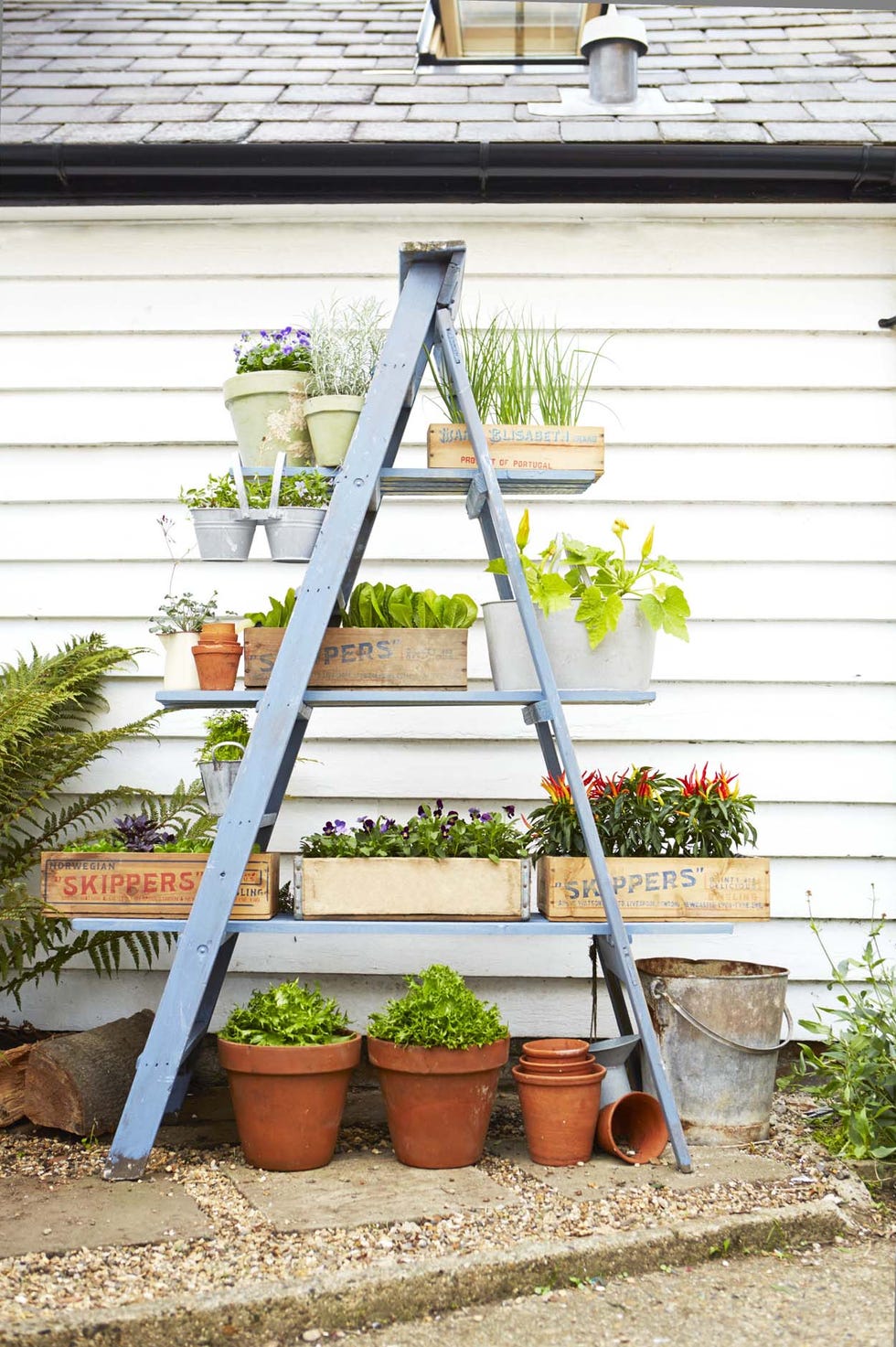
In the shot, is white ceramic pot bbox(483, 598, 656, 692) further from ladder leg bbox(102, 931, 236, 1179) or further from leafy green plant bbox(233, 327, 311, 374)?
ladder leg bbox(102, 931, 236, 1179)

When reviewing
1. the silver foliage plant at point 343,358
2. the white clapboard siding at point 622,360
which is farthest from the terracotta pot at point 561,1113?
the white clapboard siding at point 622,360

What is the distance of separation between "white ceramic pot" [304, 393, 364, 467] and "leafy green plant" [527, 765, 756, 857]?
1080 millimetres

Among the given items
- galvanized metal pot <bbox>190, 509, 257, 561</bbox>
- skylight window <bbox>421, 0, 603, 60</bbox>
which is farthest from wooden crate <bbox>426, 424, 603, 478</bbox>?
skylight window <bbox>421, 0, 603, 60</bbox>

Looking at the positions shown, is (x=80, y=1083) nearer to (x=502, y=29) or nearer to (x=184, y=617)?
(x=184, y=617)

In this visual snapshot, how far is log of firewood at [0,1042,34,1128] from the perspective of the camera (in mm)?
3357

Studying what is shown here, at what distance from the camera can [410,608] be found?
3.19 m

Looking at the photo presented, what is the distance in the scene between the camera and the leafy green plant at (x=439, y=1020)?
9.66ft

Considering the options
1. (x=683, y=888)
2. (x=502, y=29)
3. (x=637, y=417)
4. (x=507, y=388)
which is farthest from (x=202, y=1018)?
(x=502, y=29)

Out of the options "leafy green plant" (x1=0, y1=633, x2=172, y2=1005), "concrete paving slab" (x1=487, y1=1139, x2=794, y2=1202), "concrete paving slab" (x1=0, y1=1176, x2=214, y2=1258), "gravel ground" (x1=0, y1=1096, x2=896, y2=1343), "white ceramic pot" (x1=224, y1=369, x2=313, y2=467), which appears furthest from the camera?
"leafy green plant" (x1=0, y1=633, x2=172, y2=1005)

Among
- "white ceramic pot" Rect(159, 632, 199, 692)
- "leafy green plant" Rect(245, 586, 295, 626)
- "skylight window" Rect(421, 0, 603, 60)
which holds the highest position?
"skylight window" Rect(421, 0, 603, 60)

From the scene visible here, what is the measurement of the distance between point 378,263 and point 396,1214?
3.08 metres

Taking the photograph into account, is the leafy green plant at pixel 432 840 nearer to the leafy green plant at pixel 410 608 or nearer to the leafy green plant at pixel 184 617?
the leafy green plant at pixel 410 608

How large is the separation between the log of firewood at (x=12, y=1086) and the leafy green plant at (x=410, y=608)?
5.32 feet

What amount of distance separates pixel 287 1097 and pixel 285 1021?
19 cm
